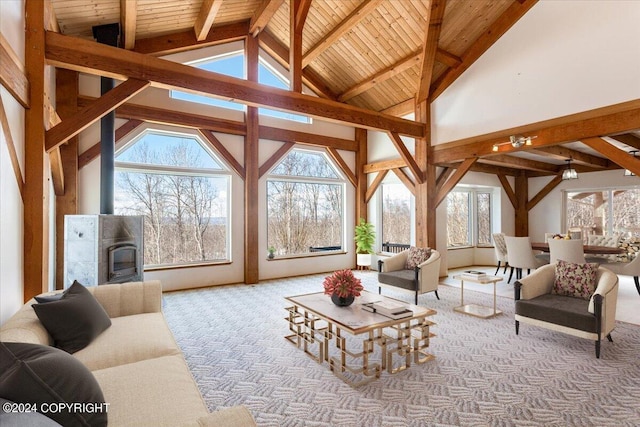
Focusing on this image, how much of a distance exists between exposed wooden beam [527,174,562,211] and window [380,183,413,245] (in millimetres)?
3973

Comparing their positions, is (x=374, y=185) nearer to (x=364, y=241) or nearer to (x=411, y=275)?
(x=364, y=241)

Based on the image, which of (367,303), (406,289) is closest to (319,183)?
(406,289)

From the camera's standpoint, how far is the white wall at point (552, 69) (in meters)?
4.16

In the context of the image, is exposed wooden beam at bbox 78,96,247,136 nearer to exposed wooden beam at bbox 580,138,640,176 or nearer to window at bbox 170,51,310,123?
window at bbox 170,51,310,123

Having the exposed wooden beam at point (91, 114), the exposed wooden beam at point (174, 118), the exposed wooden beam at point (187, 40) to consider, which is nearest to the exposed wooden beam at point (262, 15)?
the exposed wooden beam at point (187, 40)

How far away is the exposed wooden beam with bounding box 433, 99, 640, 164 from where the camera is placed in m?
4.10

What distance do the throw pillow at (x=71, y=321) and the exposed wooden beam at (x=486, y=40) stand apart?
21.4ft

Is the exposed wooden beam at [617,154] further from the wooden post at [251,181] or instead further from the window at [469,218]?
the wooden post at [251,181]

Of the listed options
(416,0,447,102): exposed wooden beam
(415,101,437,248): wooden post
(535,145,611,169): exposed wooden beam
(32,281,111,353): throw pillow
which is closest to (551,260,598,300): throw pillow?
(535,145,611,169): exposed wooden beam

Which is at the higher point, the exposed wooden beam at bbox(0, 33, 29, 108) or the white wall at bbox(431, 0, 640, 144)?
the white wall at bbox(431, 0, 640, 144)

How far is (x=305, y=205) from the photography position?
7629 mm

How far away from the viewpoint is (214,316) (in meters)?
4.40

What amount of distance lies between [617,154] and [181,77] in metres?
5.66

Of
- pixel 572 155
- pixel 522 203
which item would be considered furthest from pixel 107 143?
pixel 522 203
